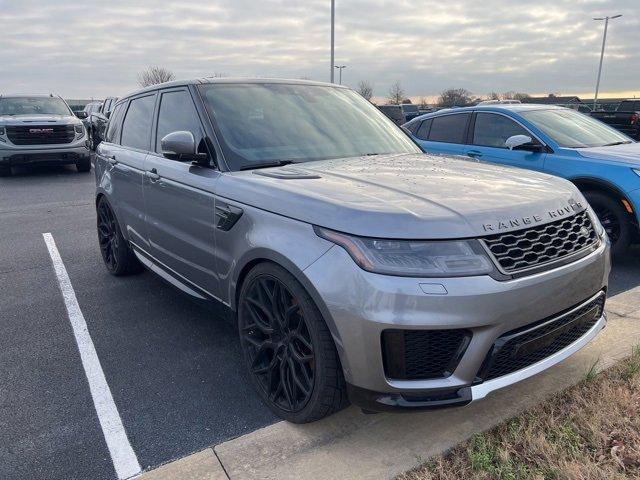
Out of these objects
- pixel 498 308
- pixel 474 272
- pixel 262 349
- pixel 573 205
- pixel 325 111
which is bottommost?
pixel 262 349

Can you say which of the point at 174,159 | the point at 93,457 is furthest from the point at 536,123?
the point at 93,457

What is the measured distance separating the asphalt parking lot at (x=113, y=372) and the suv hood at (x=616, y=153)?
3.45ft

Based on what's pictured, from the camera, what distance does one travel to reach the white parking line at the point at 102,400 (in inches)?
98.7

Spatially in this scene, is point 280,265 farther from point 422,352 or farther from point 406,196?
point 422,352

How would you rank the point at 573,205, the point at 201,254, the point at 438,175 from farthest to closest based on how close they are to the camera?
1. the point at 201,254
2. the point at 438,175
3. the point at 573,205

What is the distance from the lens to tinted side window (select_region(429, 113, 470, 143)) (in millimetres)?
7012

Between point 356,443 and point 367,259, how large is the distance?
3.14 feet

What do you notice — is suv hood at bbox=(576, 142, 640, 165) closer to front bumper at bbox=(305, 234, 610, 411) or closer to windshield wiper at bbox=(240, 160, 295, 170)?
front bumper at bbox=(305, 234, 610, 411)

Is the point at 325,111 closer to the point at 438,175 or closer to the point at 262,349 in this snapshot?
the point at 438,175

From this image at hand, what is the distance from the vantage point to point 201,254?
3.32 meters

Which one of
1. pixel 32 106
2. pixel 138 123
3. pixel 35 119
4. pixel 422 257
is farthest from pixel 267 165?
pixel 32 106

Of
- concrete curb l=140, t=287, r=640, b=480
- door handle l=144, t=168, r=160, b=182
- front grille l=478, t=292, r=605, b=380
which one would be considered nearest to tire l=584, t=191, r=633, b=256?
concrete curb l=140, t=287, r=640, b=480

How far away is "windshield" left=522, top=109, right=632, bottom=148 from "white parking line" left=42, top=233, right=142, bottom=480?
202 inches

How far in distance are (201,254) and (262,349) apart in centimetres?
83
